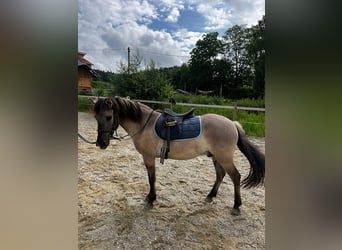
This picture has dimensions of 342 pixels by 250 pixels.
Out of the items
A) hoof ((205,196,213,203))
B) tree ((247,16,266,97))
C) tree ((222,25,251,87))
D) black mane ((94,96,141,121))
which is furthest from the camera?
hoof ((205,196,213,203))

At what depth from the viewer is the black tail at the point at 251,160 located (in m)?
1.13

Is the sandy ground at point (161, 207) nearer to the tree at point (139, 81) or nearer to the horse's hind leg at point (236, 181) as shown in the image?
the horse's hind leg at point (236, 181)

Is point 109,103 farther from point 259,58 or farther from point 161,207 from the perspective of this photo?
point 259,58

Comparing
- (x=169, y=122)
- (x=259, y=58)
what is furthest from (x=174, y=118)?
(x=259, y=58)

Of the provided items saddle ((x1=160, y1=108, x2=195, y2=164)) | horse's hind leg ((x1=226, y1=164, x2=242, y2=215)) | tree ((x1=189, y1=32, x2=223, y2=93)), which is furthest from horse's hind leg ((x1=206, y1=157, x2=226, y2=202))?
tree ((x1=189, y1=32, x2=223, y2=93))

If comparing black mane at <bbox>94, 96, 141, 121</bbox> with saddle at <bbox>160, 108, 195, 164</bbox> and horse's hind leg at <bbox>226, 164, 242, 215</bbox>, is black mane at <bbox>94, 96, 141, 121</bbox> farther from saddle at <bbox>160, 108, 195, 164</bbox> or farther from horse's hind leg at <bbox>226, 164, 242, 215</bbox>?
horse's hind leg at <bbox>226, 164, 242, 215</bbox>

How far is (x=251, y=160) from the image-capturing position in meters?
1.16

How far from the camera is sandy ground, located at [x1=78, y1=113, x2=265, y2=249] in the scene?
1093 millimetres

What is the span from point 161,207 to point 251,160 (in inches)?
22.3

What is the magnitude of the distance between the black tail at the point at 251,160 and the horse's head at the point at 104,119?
67 centimetres

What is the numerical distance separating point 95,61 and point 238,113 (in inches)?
36.5

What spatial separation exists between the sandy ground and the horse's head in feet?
0.25
